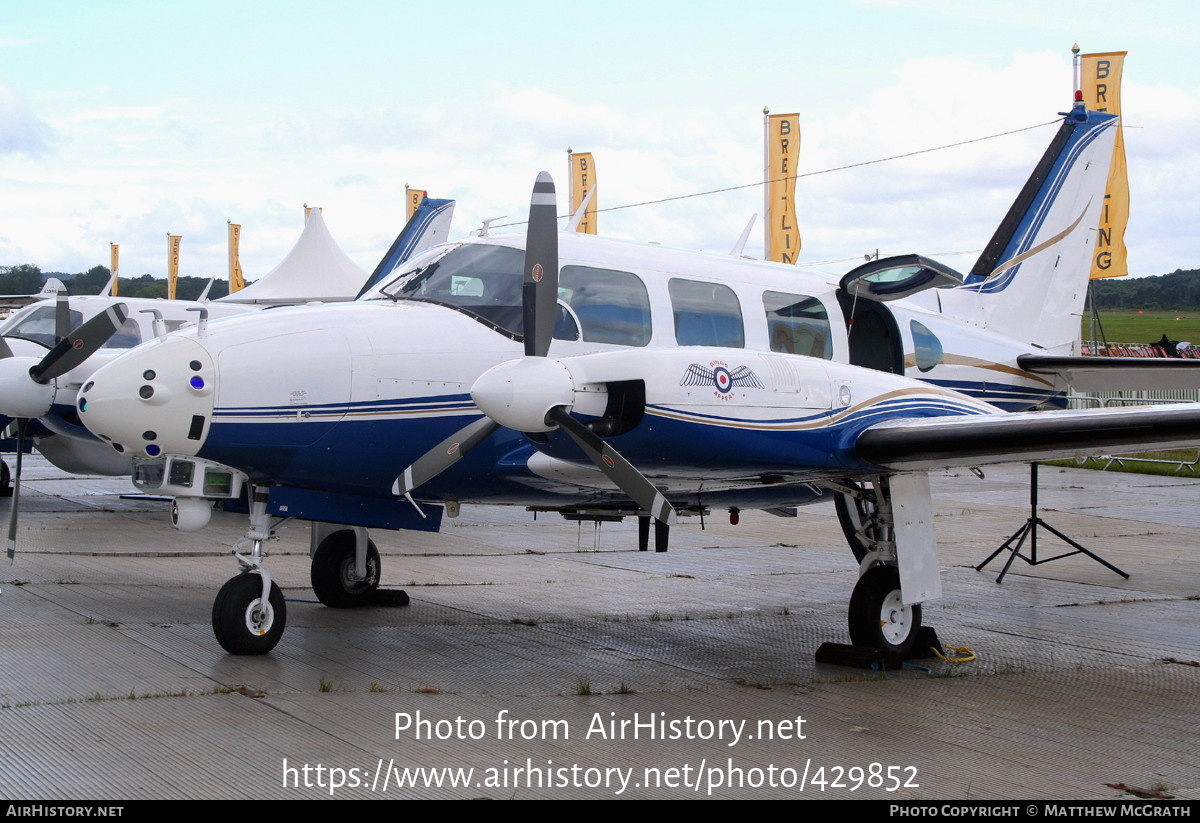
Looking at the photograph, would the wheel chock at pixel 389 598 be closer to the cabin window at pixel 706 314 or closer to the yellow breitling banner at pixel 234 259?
the cabin window at pixel 706 314

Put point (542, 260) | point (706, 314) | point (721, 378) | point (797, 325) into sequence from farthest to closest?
1. point (797, 325)
2. point (706, 314)
3. point (721, 378)
4. point (542, 260)

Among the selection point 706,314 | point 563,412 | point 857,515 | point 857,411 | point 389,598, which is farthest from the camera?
point 389,598

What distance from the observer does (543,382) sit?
659cm

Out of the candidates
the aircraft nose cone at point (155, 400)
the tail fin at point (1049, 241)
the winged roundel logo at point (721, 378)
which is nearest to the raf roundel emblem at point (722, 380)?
the winged roundel logo at point (721, 378)

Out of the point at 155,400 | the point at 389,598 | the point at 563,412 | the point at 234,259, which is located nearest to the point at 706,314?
the point at 563,412

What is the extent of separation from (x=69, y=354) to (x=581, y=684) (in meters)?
6.30

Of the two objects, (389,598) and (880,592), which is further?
(389,598)

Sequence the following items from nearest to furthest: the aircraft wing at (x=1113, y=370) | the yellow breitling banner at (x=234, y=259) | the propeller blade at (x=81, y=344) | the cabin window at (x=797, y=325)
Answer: the cabin window at (x=797, y=325)
the propeller blade at (x=81, y=344)
the aircraft wing at (x=1113, y=370)
the yellow breitling banner at (x=234, y=259)

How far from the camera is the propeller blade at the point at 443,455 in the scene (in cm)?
745

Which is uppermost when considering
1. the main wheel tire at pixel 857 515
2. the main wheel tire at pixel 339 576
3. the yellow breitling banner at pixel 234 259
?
the yellow breitling banner at pixel 234 259

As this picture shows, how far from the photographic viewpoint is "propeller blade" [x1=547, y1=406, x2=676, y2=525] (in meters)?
6.75

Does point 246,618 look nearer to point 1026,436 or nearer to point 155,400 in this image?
point 155,400

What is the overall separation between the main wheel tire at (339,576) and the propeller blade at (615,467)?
12.6 ft

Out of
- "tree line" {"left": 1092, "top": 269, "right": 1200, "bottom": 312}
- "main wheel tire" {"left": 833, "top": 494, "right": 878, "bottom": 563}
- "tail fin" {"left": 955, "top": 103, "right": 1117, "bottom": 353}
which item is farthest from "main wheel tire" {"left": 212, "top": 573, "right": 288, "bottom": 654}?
"tree line" {"left": 1092, "top": 269, "right": 1200, "bottom": 312}
